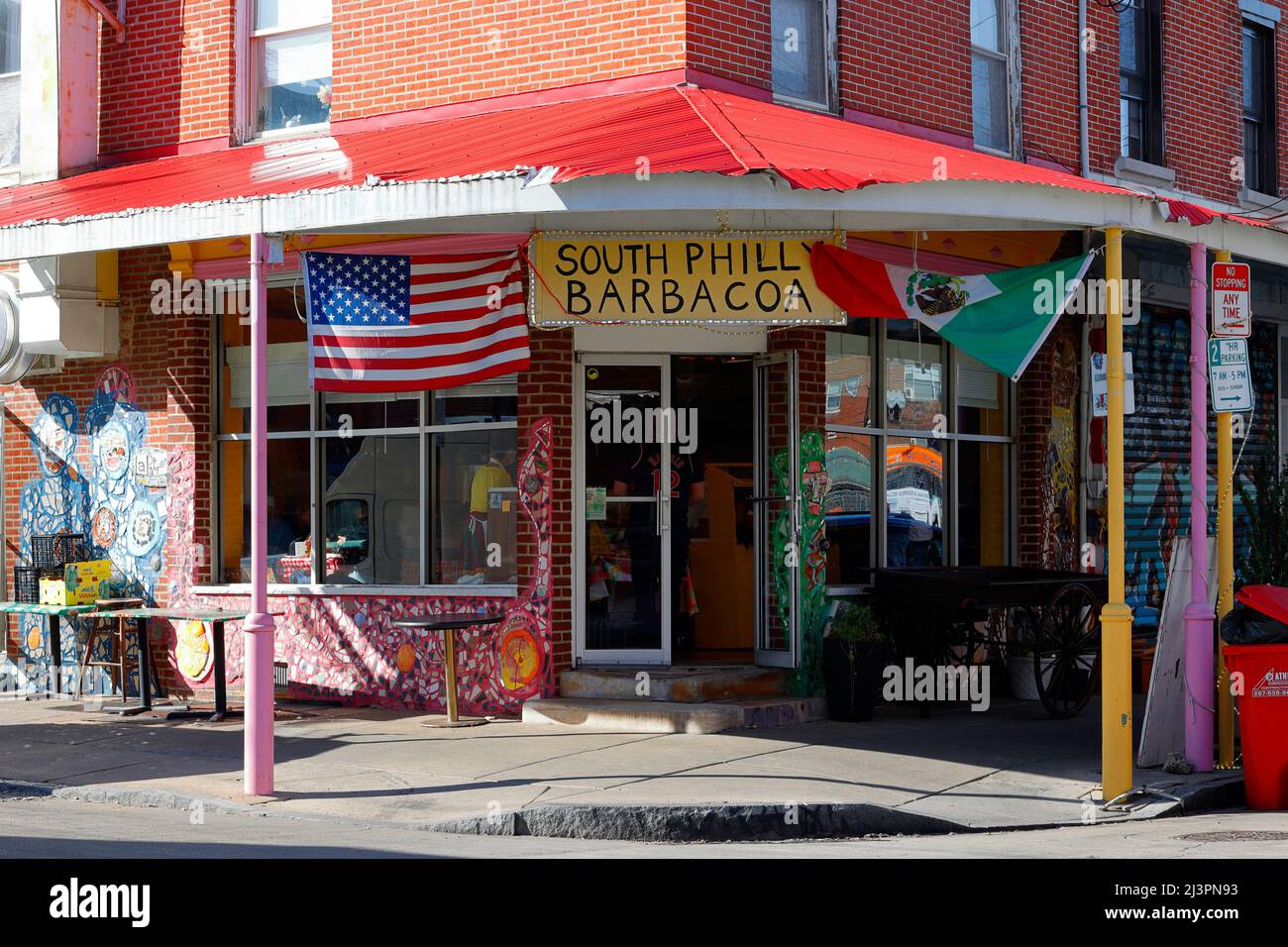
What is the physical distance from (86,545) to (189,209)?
526 cm

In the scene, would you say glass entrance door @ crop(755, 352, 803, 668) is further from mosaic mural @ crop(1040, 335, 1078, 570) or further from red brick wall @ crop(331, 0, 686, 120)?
mosaic mural @ crop(1040, 335, 1078, 570)

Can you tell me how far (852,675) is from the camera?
1175 cm

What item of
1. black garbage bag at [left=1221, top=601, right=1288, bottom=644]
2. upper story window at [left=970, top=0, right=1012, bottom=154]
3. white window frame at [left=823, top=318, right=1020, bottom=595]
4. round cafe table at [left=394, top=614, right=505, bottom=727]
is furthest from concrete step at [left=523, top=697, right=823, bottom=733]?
upper story window at [left=970, top=0, right=1012, bottom=154]

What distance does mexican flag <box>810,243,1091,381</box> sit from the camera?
9.98 meters

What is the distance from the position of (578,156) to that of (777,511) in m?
3.96

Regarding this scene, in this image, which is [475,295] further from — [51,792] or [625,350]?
[51,792]

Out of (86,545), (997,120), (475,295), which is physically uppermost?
(997,120)

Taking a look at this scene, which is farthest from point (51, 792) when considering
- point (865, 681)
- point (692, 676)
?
point (865, 681)

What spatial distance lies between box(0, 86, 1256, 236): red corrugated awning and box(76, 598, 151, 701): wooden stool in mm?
3411

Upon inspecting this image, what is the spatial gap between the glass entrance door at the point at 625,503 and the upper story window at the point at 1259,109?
28.9ft

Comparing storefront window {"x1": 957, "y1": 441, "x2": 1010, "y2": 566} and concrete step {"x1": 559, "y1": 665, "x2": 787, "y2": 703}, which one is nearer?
concrete step {"x1": 559, "y1": 665, "x2": 787, "y2": 703}

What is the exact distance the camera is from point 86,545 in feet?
46.3

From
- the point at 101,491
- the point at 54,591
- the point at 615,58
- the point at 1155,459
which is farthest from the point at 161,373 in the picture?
the point at 1155,459
